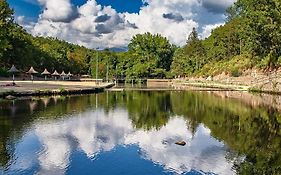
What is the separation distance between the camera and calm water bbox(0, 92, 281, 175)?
16.7m

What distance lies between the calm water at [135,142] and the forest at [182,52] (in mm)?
39121

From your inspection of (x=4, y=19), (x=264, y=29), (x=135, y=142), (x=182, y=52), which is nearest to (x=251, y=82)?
(x=264, y=29)

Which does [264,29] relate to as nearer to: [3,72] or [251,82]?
[251,82]

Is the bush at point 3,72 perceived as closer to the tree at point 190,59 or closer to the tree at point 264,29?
the tree at point 264,29

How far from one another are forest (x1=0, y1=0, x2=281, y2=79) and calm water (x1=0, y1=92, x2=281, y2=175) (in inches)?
1540

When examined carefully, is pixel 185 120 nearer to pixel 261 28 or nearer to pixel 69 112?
pixel 69 112

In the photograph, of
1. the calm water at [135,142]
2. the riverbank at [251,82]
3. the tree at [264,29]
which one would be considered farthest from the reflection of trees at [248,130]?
the tree at [264,29]

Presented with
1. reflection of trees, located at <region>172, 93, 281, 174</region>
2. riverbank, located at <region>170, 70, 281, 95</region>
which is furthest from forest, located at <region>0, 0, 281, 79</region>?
reflection of trees, located at <region>172, 93, 281, 174</region>

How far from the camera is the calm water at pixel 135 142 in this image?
16.7m

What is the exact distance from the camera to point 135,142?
73.3ft

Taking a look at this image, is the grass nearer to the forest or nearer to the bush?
the forest

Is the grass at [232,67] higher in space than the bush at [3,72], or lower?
higher

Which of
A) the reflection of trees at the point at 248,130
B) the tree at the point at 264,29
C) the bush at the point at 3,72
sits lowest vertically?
the reflection of trees at the point at 248,130

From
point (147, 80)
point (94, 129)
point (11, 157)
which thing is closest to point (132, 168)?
point (11, 157)
